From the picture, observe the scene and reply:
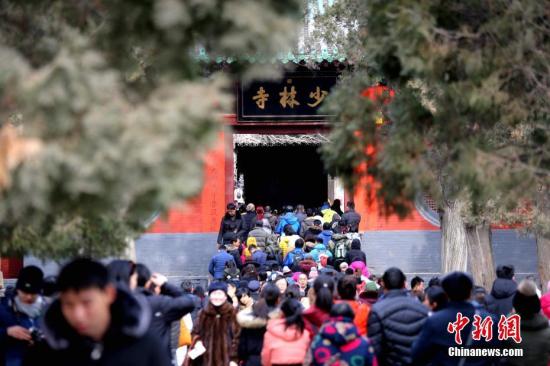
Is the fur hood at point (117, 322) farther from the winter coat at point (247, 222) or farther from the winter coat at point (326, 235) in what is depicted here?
the winter coat at point (326, 235)

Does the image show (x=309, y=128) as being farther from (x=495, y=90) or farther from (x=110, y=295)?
(x=110, y=295)

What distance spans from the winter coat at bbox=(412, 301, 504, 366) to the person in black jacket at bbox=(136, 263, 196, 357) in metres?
2.17

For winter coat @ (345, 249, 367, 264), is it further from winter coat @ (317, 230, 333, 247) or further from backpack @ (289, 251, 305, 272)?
winter coat @ (317, 230, 333, 247)

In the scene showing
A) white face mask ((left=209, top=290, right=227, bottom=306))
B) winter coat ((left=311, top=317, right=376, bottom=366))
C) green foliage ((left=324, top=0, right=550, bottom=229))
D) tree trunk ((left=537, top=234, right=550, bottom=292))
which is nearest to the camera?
green foliage ((left=324, top=0, right=550, bottom=229))

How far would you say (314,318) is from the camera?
823 centimetres

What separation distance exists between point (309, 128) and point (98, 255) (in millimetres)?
13244

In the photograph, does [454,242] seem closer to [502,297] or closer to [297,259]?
[297,259]

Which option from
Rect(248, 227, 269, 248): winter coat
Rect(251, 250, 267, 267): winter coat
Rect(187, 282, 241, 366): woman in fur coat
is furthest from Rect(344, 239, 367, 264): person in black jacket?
Rect(187, 282, 241, 366): woman in fur coat

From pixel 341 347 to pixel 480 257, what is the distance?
1172cm

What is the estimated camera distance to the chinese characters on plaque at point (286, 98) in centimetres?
2039

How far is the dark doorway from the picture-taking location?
3133cm

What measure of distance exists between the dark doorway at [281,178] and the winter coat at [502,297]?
20667mm

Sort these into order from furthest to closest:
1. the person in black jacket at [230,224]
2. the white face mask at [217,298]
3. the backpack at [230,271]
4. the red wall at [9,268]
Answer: the red wall at [9,268] → the person in black jacket at [230,224] → the backpack at [230,271] → the white face mask at [217,298]

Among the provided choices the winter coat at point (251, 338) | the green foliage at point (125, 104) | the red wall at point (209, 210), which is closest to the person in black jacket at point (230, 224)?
the red wall at point (209, 210)
